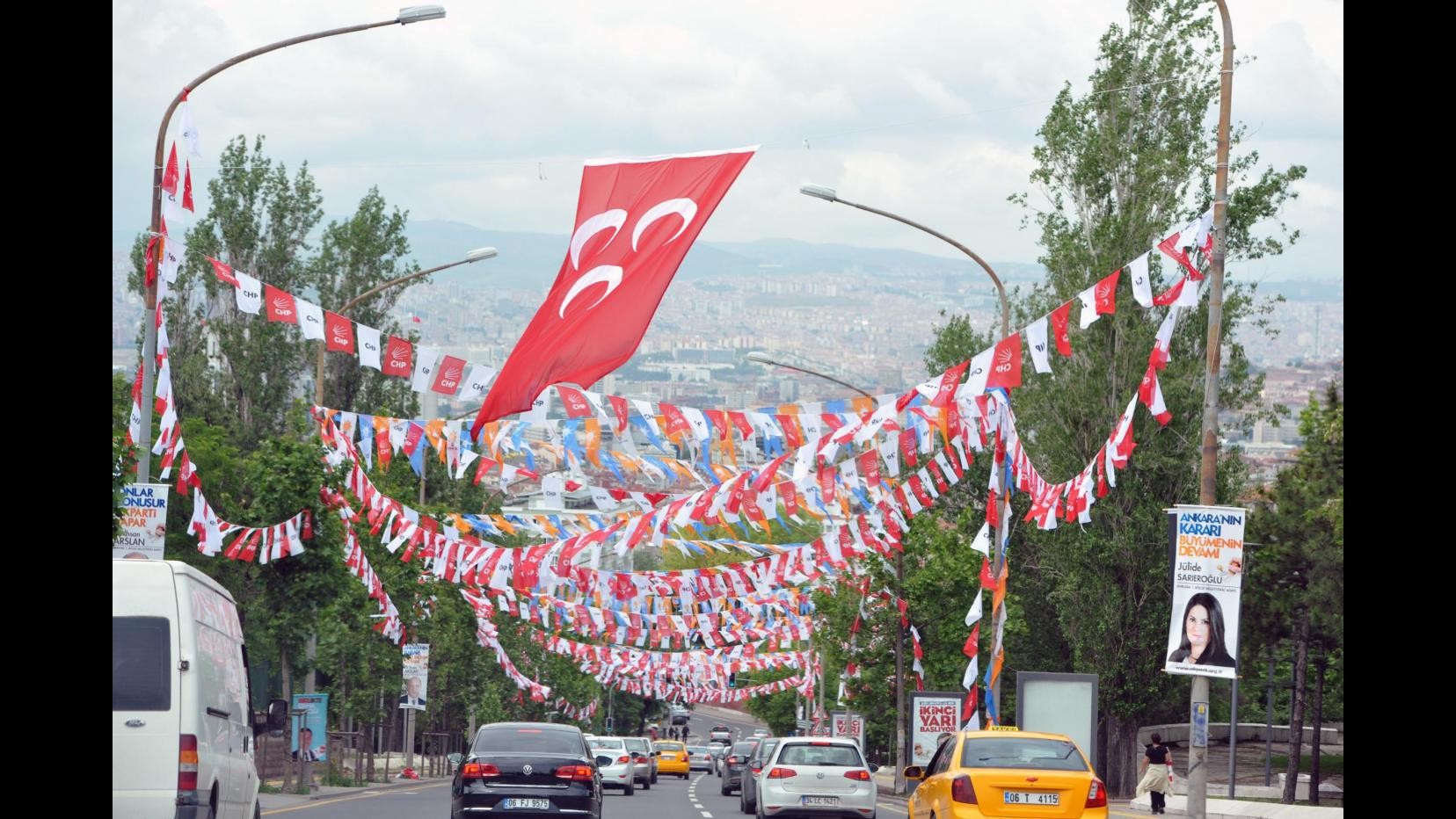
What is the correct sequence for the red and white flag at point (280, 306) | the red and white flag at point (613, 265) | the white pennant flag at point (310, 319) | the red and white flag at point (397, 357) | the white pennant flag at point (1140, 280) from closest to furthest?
the red and white flag at point (613, 265) < the white pennant flag at point (1140, 280) < the red and white flag at point (280, 306) < the white pennant flag at point (310, 319) < the red and white flag at point (397, 357)

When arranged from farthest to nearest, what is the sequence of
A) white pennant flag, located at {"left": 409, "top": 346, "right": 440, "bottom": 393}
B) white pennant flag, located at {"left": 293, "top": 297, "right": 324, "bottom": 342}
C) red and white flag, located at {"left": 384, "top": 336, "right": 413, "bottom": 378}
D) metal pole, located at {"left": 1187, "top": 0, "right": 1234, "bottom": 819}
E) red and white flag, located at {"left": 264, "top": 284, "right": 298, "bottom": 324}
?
white pennant flag, located at {"left": 409, "top": 346, "right": 440, "bottom": 393}, red and white flag, located at {"left": 384, "top": 336, "right": 413, "bottom": 378}, white pennant flag, located at {"left": 293, "top": 297, "right": 324, "bottom": 342}, red and white flag, located at {"left": 264, "top": 284, "right": 298, "bottom": 324}, metal pole, located at {"left": 1187, "top": 0, "right": 1234, "bottom": 819}

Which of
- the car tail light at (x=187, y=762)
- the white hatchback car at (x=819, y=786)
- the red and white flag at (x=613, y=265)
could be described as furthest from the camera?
the white hatchback car at (x=819, y=786)

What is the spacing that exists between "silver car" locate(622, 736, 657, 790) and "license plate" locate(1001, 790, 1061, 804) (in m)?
35.3

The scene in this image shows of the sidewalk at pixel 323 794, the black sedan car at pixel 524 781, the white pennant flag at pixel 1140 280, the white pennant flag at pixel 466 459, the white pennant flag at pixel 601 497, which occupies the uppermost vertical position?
the white pennant flag at pixel 1140 280

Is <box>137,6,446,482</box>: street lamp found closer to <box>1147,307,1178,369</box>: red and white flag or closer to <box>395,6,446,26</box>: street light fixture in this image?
<box>395,6,446,26</box>: street light fixture

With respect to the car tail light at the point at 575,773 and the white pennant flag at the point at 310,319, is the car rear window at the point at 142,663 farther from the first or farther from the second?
the white pennant flag at the point at 310,319

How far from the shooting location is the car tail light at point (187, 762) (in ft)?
45.6

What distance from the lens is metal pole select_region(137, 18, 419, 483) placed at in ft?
76.7

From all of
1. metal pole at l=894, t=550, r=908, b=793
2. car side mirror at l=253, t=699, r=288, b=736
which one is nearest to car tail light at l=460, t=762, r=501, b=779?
car side mirror at l=253, t=699, r=288, b=736

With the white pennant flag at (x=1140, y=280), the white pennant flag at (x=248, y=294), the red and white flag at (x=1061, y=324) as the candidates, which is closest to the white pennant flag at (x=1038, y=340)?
the red and white flag at (x=1061, y=324)

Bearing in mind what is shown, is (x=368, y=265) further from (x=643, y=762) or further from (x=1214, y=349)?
(x=1214, y=349)

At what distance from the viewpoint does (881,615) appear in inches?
1993
